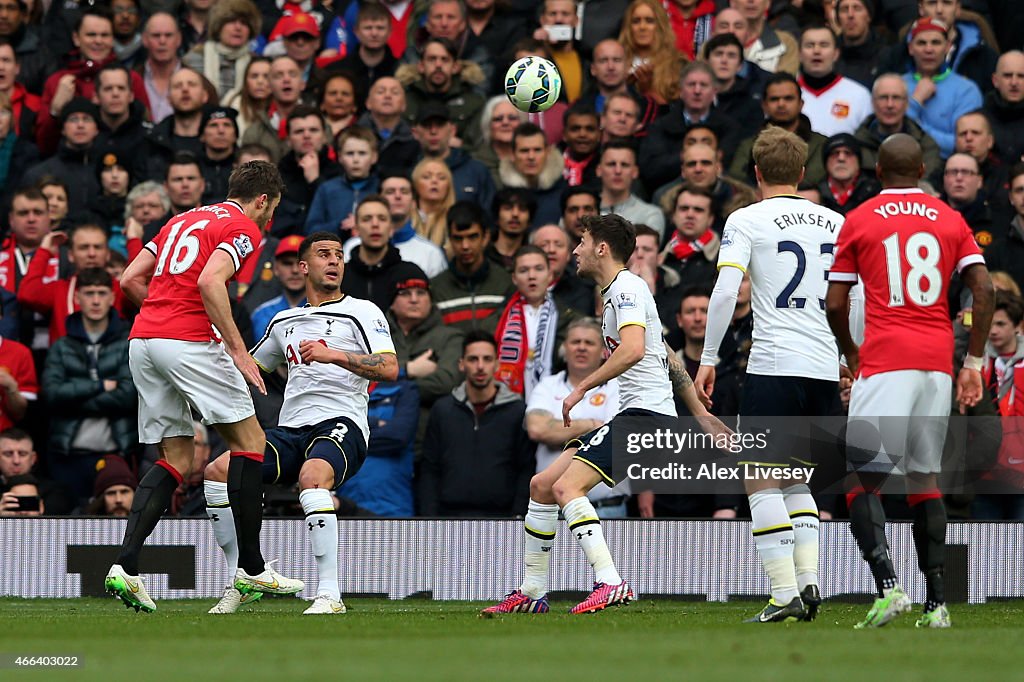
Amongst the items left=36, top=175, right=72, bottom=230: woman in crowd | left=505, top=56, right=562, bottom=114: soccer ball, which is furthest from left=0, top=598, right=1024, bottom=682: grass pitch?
left=36, top=175, right=72, bottom=230: woman in crowd

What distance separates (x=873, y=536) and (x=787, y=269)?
1.65m

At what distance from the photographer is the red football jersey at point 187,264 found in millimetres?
10148

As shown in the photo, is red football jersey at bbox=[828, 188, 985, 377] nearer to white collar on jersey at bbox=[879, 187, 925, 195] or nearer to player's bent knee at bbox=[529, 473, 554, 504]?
white collar on jersey at bbox=[879, 187, 925, 195]

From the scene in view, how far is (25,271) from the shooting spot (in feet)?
50.2

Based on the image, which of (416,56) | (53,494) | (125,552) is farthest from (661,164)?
(125,552)

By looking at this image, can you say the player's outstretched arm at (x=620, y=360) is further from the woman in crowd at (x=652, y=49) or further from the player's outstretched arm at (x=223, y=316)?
the woman in crowd at (x=652, y=49)

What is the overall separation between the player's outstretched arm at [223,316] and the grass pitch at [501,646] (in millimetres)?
1415

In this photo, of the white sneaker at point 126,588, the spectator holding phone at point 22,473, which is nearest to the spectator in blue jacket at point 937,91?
the spectator holding phone at point 22,473

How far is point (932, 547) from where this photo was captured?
351 inches

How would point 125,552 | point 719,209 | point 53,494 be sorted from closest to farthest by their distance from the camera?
point 125,552 < point 53,494 < point 719,209

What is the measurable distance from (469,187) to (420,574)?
452 cm

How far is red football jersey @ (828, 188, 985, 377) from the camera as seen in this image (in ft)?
29.0

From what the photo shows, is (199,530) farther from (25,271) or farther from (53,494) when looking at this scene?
(25,271)

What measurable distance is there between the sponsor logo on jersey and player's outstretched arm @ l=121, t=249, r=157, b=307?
25.6 feet
